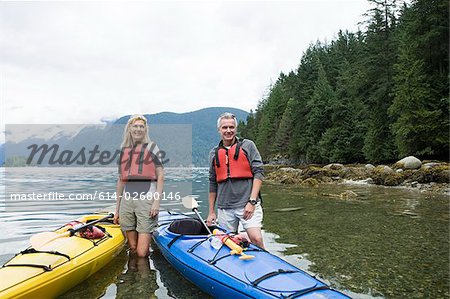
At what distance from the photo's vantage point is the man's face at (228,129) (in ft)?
17.5

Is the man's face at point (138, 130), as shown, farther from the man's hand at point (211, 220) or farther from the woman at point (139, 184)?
the man's hand at point (211, 220)

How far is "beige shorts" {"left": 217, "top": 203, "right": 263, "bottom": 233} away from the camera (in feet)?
17.1

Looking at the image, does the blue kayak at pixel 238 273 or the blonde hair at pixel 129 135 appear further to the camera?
the blonde hair at pixel 129 135

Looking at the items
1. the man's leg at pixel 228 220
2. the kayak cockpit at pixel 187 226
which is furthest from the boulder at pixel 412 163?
the man's leg at pixel 228 220

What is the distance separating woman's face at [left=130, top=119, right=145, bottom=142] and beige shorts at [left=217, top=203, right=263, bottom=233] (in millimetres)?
1977

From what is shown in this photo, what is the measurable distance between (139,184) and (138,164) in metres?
0.36

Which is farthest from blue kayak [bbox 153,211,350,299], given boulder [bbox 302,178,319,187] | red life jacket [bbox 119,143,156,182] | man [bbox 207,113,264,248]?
boulder [bbox 302,178,319,187]

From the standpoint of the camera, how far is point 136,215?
20.0 ft

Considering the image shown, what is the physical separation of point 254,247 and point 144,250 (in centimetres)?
238

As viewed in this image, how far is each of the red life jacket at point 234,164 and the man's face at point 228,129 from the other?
0.15 m

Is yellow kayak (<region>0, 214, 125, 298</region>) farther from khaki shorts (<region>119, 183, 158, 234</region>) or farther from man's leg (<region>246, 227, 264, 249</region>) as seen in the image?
man's leg (<region>246, 227, 264, 249</region>)

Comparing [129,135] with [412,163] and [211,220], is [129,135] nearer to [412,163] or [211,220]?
[211,220]

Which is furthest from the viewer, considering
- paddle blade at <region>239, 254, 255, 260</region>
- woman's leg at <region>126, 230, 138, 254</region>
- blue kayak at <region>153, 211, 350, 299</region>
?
woman's leg at <region>126, 230, 138, 254</region>

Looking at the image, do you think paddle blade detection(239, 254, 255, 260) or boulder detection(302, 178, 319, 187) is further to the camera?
boulder detection(302, 178, 319, 187)
